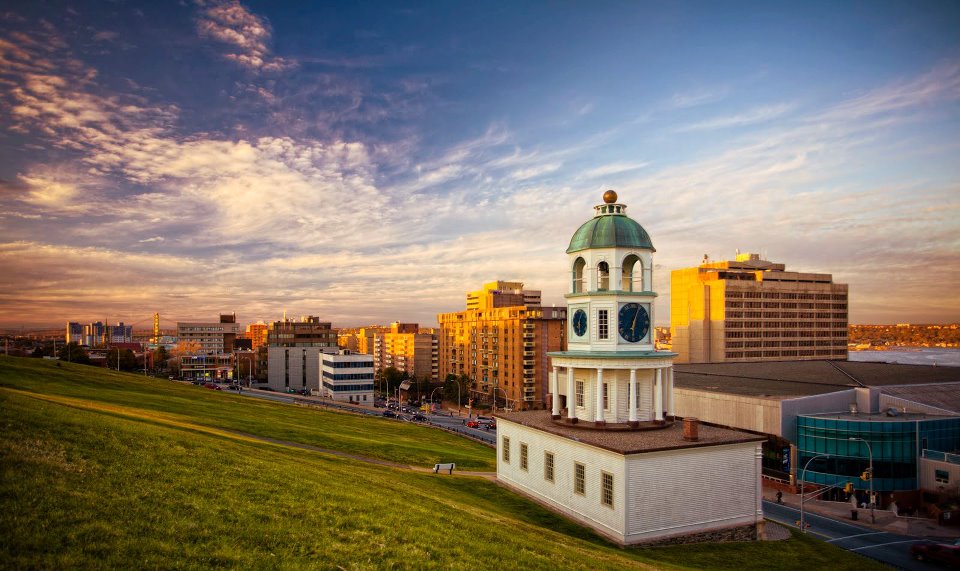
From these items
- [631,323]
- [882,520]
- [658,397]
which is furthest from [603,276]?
[882,520]

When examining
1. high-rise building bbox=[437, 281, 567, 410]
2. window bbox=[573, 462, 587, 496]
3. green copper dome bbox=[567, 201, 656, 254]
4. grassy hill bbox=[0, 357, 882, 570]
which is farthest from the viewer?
high-rise building bbox=[437, 281, 567, 410]

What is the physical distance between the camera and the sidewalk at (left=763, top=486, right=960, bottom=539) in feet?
161

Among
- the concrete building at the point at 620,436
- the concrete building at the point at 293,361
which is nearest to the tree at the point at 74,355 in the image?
the concrete building at the point at 293,361

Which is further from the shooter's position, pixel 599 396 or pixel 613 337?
pixel 613 337

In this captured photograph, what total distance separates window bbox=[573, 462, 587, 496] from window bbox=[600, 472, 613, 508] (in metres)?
1.63

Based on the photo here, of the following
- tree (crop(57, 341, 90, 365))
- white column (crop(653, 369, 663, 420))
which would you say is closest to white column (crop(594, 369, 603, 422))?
white column (crop(653, 369, 663, 420))

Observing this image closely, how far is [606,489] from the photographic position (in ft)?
105

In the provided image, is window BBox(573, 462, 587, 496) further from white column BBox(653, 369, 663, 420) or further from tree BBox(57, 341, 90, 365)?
tree BBox(57, 341, 90, 365)

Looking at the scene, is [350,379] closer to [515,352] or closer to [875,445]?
[515,352]

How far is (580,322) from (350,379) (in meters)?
118

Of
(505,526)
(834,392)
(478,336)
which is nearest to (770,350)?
(478,336)

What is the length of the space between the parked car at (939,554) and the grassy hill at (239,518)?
35.7ft

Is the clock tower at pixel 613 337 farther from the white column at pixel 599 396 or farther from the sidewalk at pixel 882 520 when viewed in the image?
the sidewalk at pixel 882 520

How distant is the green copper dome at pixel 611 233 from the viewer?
4050cm
